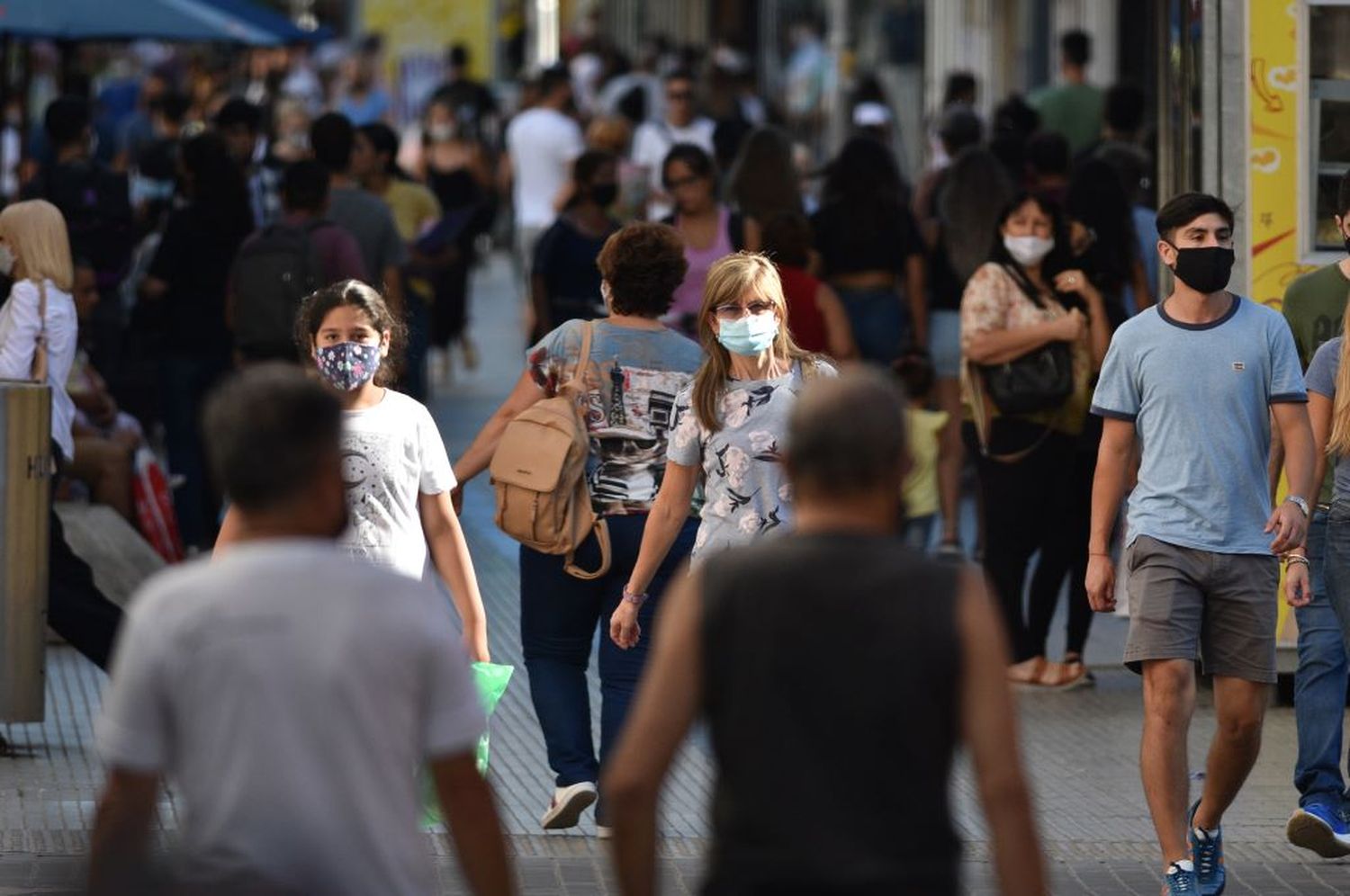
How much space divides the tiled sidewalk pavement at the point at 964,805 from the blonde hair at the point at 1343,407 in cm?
110

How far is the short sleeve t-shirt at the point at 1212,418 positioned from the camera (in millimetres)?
6383

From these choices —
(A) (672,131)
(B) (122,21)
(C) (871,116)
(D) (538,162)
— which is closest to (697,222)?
(B) (122,21)

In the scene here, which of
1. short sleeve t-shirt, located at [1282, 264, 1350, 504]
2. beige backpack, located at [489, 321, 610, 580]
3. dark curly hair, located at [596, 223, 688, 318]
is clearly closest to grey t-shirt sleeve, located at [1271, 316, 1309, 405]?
short sleeve t-shirt, located at [1282, 264, 1350, 504]

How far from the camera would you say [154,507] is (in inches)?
443

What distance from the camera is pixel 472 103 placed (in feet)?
81.0

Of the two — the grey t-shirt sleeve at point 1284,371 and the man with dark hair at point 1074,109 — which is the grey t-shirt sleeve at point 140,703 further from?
the man with dark hair at point 1074,109

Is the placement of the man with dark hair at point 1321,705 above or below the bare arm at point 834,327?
below

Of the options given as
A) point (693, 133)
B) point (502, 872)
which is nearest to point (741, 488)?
point (502, 872)

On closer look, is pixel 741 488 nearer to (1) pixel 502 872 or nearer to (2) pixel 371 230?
(1) pixel 502 872

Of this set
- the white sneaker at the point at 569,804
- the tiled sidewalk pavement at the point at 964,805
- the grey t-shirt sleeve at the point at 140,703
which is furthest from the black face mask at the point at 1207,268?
the grey t-shirt sleeve at the point at 140,703

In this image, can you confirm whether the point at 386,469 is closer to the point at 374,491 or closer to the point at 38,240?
the point at 374,491

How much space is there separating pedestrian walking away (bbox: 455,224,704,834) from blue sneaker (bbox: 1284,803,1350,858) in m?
1.71

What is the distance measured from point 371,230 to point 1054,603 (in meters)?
3.75

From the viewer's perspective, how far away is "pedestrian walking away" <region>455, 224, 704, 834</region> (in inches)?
278
